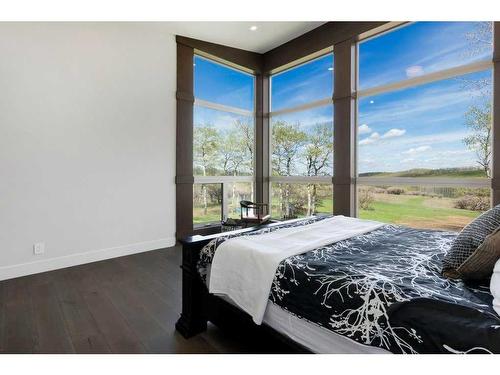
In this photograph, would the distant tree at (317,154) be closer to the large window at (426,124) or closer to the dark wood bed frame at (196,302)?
the large window at (426,124)

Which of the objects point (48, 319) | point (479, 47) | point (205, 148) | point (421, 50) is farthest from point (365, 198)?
point (48, 319)

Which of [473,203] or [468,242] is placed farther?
[473,203]

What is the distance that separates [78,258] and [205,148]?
237 cm

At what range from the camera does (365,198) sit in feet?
13.0

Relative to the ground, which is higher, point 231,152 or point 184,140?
point 184,140

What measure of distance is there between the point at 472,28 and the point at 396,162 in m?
1.65

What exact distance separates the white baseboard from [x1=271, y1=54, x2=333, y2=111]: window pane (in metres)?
3.09

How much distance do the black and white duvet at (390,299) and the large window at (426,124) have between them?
197 centimetres

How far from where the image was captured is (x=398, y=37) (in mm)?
3645

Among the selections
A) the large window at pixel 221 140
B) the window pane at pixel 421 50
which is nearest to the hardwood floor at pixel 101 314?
the large window at pixel 221 140

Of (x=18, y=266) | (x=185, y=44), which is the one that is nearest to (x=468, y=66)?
(x=185, y=44)

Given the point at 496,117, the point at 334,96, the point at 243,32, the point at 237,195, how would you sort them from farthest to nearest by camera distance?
the point at 237,195
the point at 243,32
the point at 334,96
the point at 496,117

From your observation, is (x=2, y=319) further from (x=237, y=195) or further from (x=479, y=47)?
(x=479, y=47)

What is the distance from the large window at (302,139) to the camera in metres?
4.41
